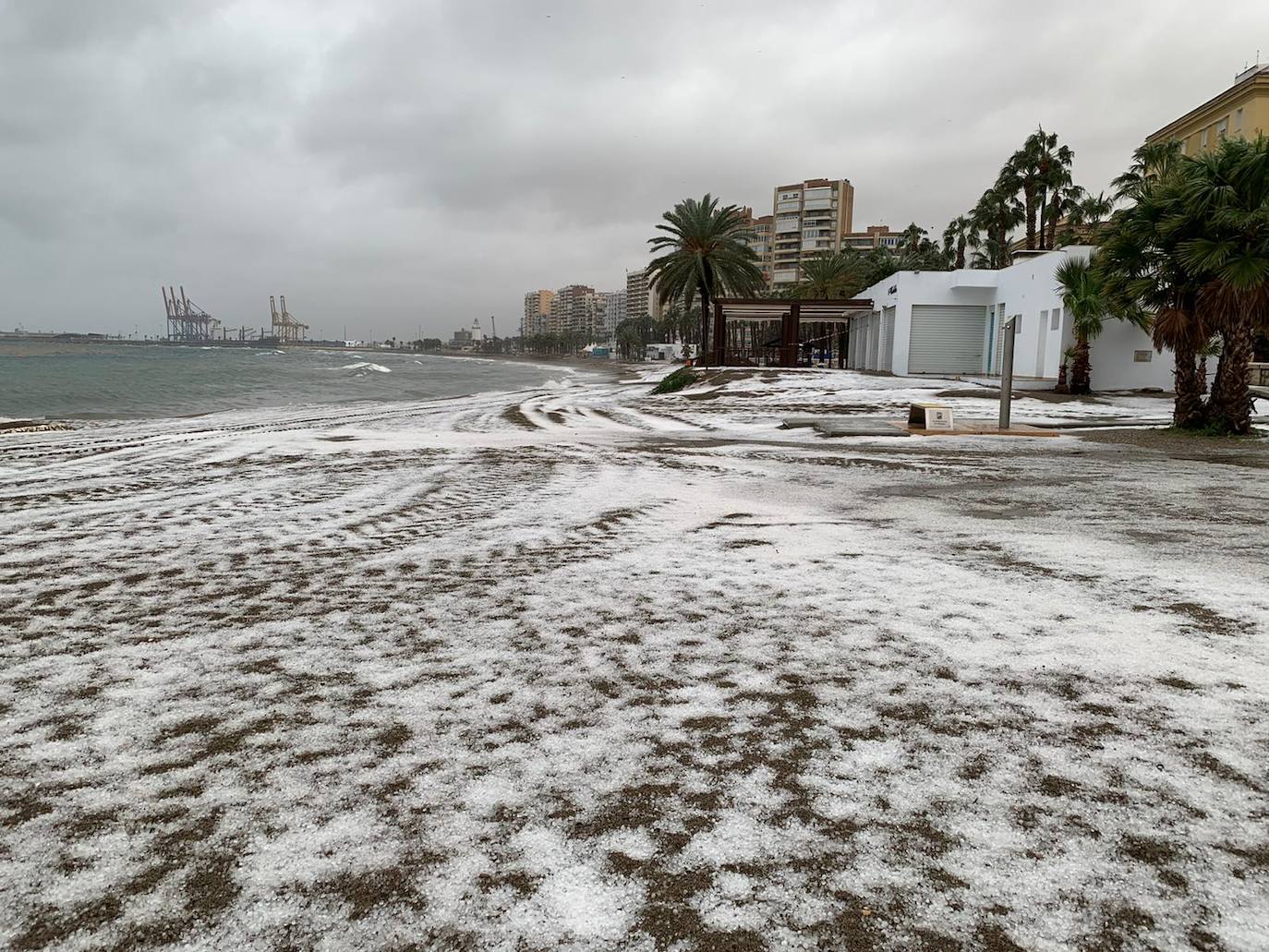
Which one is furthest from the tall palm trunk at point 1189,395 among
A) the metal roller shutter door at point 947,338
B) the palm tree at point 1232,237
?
the metal roller shutter door at point 947,338

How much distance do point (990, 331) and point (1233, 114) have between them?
1253 inches

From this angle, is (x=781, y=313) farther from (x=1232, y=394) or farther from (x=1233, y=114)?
(x=1233, y=114)

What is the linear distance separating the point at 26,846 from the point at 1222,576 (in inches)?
225

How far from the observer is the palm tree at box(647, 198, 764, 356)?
37.6 meters

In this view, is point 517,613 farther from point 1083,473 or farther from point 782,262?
point 782,262

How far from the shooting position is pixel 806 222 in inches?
5384

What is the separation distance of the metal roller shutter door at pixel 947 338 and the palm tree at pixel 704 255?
8845 mm

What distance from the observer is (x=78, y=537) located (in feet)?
18.8

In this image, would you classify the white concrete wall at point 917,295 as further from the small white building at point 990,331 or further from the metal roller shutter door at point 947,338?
the metal roller shutter door at point 947,338

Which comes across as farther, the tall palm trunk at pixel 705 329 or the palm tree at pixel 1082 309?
the tall palm trunk at pixel 705 329

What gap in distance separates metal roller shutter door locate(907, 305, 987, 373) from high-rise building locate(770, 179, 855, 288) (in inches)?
4122

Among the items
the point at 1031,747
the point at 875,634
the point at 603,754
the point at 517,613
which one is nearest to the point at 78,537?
the point at 517,613

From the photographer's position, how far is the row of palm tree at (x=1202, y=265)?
39.2 ft

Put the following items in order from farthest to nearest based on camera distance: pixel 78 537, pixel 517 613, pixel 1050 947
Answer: pixel 78 537 → pixel 517 613 → pixel 1050 947
